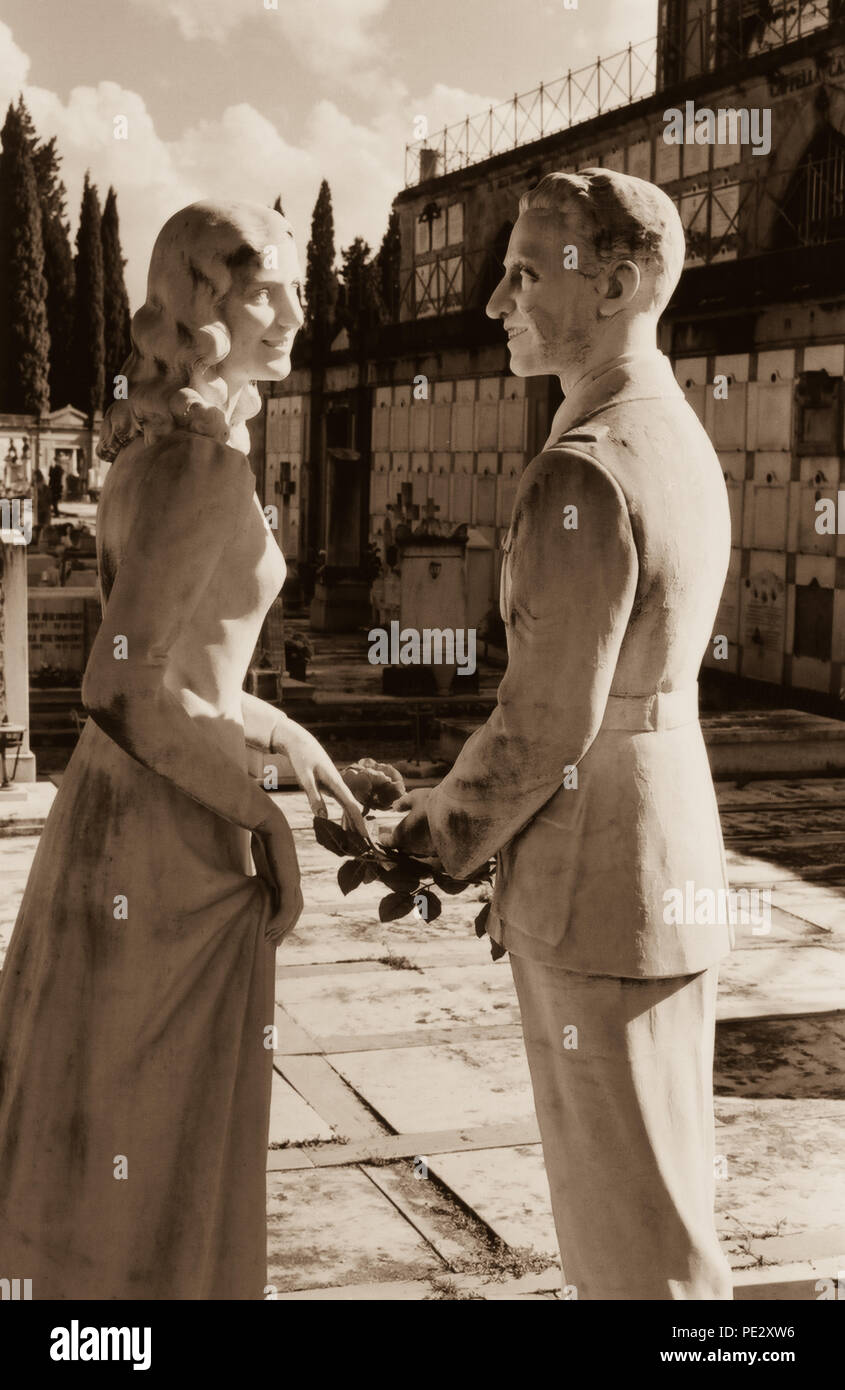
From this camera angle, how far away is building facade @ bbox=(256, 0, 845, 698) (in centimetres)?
1716

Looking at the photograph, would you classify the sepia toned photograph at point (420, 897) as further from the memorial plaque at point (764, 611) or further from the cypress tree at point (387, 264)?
the cypress tree at point (387, 264)

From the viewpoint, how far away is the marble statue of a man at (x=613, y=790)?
9.34 feet

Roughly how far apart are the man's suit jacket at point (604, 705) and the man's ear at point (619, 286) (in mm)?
108

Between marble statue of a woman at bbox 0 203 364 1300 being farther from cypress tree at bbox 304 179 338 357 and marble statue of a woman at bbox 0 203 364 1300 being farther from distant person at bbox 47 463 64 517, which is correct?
distant person at bbox 47 463 64 517

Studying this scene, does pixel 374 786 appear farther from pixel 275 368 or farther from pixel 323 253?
pixel 323 253

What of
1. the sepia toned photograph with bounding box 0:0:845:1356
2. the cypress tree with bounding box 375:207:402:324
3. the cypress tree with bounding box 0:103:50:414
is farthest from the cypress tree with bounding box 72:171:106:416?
the sepia toned photograph with bounding box 0:0:845:1356

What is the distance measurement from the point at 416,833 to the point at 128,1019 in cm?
64

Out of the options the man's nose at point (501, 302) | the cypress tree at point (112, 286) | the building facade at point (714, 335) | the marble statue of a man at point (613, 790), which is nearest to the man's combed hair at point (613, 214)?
the marble statue of a man at point (613, 790)

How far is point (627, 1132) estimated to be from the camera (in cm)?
293

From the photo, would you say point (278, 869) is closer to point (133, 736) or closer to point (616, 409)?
point (133, 736)

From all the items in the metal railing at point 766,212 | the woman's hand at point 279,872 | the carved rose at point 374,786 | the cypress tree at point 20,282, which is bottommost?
the woman's hand at point 279,872

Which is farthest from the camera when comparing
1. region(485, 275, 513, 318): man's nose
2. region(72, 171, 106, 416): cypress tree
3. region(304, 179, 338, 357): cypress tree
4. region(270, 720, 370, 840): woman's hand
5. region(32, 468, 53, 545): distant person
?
region(72, 171, 106, 416): cypress tree

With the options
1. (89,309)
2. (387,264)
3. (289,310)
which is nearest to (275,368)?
(289,310)

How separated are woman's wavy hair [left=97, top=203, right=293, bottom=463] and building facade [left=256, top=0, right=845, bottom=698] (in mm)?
14353
